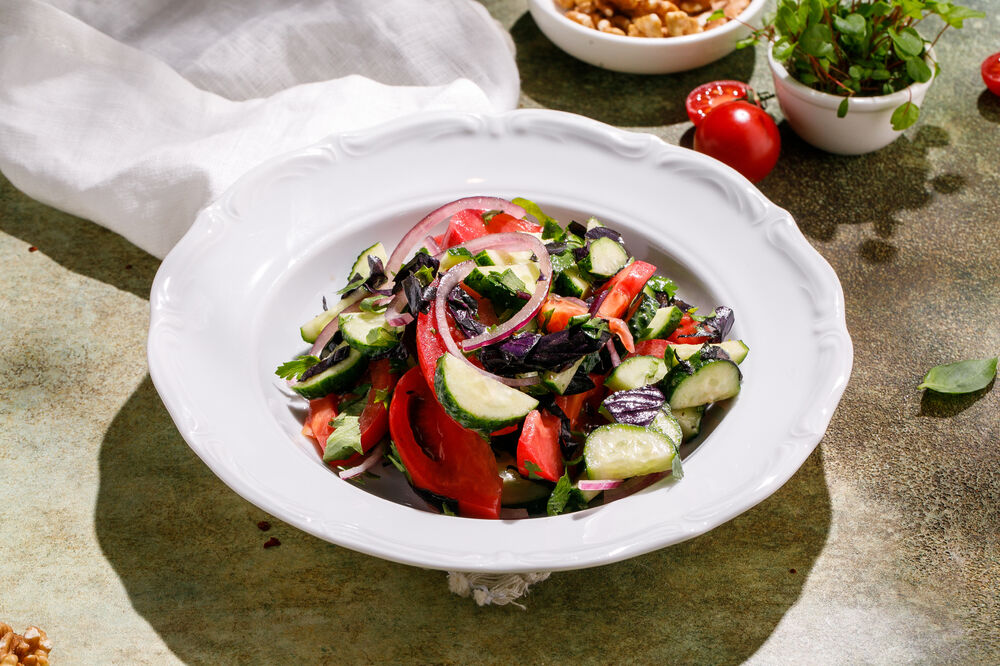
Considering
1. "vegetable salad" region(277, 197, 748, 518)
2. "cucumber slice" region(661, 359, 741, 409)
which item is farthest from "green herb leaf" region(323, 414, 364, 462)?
"cucumber slice" region(661, 359, 741, 409)

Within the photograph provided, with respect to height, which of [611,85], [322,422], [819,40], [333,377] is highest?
[819,40]

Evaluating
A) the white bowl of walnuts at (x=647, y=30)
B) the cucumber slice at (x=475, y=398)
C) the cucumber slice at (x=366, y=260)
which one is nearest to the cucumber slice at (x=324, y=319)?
the cucumber slice at (x=366, y=260)

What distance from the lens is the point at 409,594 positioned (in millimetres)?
1981

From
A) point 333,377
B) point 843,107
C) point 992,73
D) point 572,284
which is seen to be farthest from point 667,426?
point 992,73

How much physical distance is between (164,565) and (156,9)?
2327 mm

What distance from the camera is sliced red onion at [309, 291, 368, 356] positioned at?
217cm

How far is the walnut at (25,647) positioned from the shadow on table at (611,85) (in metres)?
2.47

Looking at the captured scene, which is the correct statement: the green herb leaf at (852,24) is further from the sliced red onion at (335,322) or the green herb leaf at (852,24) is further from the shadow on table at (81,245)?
the shadow on table at (81,245)

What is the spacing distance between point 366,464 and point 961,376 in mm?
1608

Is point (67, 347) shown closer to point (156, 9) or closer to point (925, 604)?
point (156, 9)

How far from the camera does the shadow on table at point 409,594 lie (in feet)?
6.18

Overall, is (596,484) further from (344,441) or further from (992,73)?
(992,73)

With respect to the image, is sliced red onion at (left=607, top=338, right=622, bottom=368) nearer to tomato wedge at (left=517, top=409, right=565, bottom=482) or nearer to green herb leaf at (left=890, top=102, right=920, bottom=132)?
tomato wedge at (left=517, top=409, right=565, bottom=482)

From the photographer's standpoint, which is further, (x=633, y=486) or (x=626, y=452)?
(x=633, y=486)
